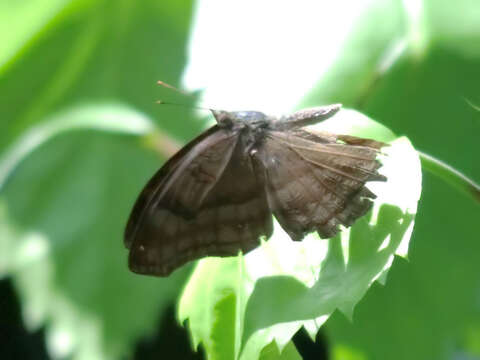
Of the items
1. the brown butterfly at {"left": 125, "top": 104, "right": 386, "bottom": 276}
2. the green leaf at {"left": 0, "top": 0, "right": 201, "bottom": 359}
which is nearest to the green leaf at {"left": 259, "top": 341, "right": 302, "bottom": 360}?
the brown butterfly at {"left": 125, "top": 104, "right": 386, "bottom": 276}

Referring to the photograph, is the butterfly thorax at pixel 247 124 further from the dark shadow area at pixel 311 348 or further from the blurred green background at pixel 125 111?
the dark shadow area at pixel 311 348

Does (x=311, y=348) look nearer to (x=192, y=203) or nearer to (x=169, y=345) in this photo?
(x=169, y=345)

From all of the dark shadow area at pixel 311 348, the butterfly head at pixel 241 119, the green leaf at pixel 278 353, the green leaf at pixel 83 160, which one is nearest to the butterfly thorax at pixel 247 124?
the butterfly head at pixel 241 119

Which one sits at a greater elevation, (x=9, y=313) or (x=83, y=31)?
(x=83, y=31)

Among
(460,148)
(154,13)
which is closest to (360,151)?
(460,148)

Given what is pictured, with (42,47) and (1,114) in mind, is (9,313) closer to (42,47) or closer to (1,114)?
(1,114)

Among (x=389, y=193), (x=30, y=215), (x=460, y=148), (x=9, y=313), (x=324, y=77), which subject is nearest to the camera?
(x=389, y=193)
